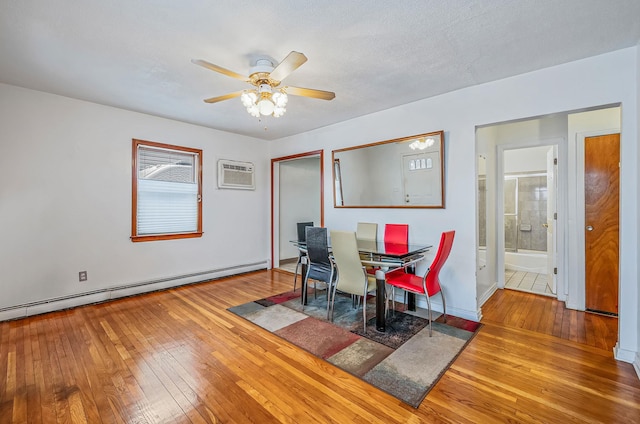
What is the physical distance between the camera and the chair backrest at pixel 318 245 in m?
3.02

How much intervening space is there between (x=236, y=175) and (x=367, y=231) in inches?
100

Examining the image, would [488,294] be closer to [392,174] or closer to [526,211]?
[392,174]

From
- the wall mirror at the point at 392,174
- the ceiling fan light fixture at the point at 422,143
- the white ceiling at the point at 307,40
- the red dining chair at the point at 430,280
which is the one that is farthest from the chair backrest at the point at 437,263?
the white ceiling at the point at 307,40

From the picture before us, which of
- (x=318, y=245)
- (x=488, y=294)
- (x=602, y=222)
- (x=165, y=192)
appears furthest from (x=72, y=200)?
(x=602, y=222)

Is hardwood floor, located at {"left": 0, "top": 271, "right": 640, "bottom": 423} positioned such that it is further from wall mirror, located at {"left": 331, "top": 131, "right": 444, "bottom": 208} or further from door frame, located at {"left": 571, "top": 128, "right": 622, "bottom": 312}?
wall mirror, located at {"left": 331, "top": 131, "right": 444, "bottom": 208}

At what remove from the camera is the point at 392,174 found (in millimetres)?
3570

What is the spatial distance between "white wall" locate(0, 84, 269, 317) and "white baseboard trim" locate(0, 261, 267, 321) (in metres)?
0.04

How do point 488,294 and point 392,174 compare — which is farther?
point 488,294

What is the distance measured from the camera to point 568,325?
278 cm

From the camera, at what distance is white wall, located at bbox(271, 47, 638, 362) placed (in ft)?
7.16

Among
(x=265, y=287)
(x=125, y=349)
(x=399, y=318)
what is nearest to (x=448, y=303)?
(x=399, y=318)

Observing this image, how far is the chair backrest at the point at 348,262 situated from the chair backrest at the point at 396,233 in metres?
0.96

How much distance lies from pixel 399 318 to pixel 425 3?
8.95 ft

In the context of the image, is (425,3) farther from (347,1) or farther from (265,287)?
(265,287)
